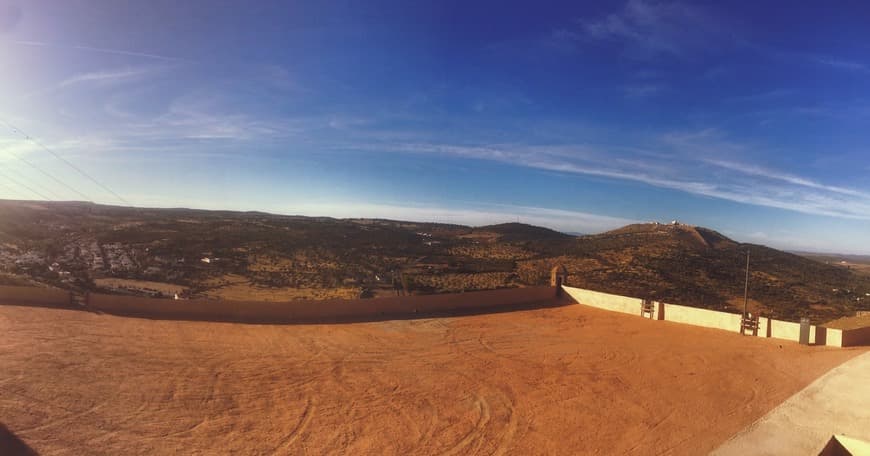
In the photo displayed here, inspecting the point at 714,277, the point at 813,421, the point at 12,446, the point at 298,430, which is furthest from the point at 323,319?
the point at 714,277

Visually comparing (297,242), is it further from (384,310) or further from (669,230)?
(669,230)

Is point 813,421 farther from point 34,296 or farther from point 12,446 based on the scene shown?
point 34,296

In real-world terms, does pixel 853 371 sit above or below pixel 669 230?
below

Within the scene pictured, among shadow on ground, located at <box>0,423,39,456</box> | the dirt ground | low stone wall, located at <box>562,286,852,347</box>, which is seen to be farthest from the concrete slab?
shadow on ground, located at <box>0,423,39,456</box>

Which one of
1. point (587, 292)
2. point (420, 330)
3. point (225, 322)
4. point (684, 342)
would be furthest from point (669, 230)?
point (225, 322)

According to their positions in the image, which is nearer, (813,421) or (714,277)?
(813,421)

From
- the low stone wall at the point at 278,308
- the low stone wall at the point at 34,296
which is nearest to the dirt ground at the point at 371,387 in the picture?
the low stone wall at the point at 278,308
